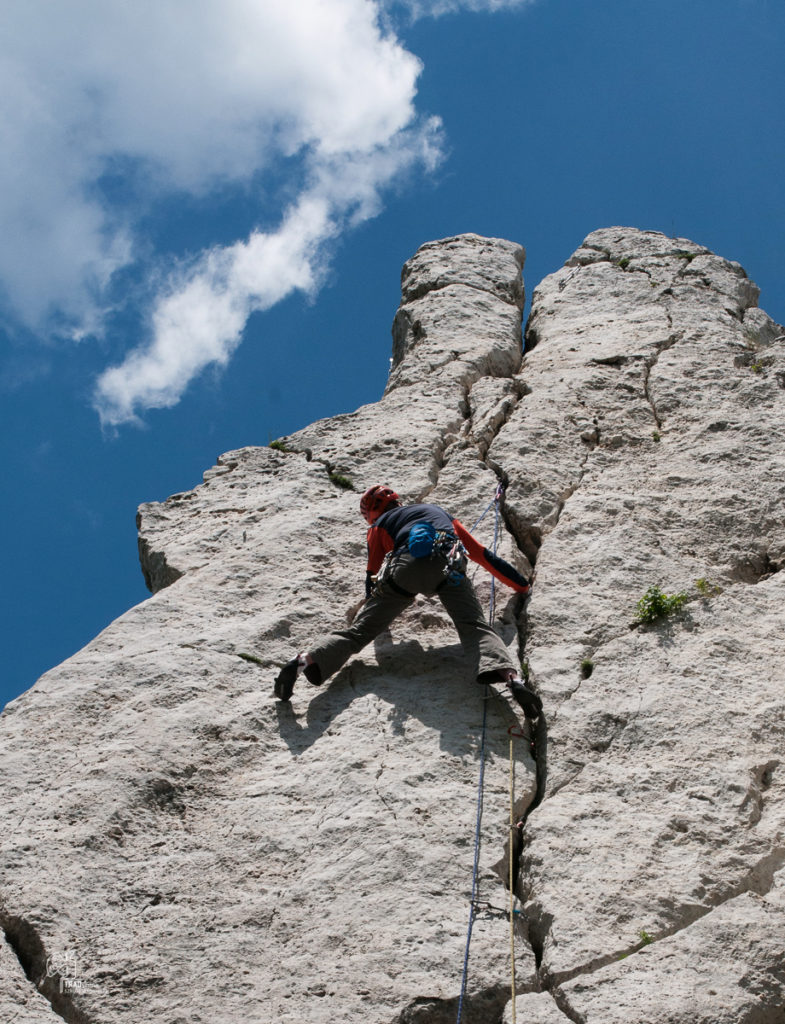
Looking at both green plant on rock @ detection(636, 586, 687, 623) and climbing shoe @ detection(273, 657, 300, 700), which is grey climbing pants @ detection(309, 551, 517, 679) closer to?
climbing shoe @ detection(273, 657, 300, 700)

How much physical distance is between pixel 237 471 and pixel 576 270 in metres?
5.69

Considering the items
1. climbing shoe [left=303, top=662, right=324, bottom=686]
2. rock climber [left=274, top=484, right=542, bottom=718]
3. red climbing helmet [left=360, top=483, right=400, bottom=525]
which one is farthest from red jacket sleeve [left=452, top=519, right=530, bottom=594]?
climbing shoe [left=303, top=662, right=324, bottom=686]

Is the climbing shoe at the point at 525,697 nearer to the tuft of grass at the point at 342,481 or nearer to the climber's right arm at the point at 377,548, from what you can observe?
the climber's right arm at the point at 377,548

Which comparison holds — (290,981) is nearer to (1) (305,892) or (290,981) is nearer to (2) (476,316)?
(1) (305,892)

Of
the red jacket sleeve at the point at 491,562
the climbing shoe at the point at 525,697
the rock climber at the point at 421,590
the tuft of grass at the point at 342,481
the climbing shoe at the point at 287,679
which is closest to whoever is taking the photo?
the climbing shoe at the point at 525,697

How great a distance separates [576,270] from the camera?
41.4 ft

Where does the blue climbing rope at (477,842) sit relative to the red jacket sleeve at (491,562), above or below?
below

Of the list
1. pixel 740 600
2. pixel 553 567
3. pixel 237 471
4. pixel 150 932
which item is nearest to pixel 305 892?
pixel 150 932

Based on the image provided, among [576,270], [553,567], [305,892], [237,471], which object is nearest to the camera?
[305,892]

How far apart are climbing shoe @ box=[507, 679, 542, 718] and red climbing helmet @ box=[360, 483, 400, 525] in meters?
2.02

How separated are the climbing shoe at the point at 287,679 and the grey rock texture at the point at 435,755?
0.37 feet

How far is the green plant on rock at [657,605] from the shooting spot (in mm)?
6812

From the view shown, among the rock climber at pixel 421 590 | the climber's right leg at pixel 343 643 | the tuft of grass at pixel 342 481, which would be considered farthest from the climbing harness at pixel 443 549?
the tuft of grass at pixel 342 481

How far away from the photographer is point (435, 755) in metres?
6.11
